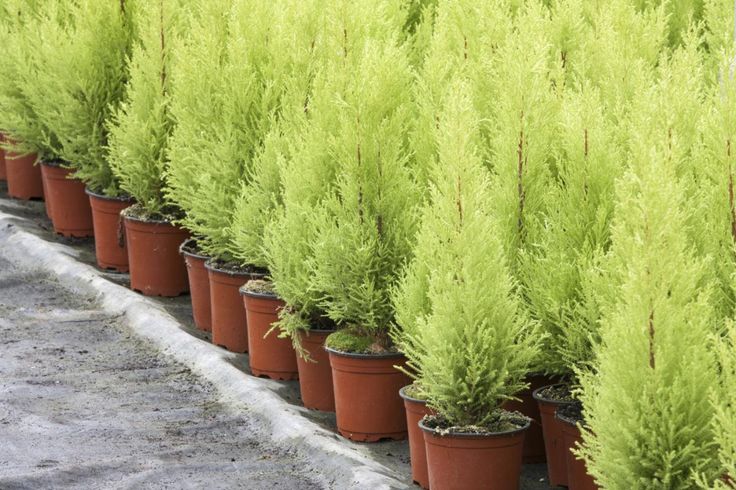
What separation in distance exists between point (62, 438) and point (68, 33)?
141 inches

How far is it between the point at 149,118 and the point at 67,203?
1632mm

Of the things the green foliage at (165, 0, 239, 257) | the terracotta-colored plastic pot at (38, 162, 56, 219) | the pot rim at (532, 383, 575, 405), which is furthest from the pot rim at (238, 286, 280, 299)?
the terracotta-colored plastic pot at (38, 162, 56, 219)

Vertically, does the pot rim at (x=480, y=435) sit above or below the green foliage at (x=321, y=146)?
below

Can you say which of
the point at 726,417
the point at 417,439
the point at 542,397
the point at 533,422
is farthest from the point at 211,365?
the point at 726,417

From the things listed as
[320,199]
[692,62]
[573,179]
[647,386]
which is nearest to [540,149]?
[573,179]

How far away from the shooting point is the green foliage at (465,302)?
488cm

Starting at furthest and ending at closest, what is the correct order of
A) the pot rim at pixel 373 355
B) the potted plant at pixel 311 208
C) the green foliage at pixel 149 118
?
1. the green foliage at pixel 149 118
2. the potted plant at pixel 311 208
3. the pot rim at pixel 373 355

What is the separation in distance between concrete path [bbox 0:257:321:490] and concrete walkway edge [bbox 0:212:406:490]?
0.07m

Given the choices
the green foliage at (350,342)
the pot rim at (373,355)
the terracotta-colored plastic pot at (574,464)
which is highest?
the green foliage at (350,342)

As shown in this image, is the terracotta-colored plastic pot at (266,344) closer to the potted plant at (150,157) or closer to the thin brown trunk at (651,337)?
the potted plant at (150,157)

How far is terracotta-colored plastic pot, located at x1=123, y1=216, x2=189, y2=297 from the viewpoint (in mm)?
7965

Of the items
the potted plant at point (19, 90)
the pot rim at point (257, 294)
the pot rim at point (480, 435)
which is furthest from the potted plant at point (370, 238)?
the potted plant at point (19, 90)

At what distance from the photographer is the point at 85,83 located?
8445 mm

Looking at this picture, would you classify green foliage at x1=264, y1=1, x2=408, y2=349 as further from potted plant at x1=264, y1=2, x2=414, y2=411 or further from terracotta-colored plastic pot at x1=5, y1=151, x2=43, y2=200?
terracotta-colored plastic pot at x1=5, y1=151, x2=43, y2=200
